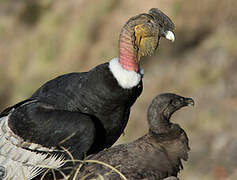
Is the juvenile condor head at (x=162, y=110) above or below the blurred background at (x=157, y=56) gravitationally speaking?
above

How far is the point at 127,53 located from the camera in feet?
27.7

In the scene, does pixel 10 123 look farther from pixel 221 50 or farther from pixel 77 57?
pixel 77 57

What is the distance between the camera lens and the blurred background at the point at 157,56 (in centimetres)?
1518

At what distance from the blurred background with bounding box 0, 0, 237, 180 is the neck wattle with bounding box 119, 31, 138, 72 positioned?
558cm

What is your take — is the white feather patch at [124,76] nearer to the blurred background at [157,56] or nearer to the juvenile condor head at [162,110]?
the juvenile condor head at [162,110]

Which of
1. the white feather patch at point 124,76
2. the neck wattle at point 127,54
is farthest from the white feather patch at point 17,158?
the neck wattle at point 127,54

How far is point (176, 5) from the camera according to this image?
18750mm

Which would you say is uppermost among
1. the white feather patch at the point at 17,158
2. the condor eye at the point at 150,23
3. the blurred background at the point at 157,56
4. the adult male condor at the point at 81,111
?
the condor eye at the point at 150,23

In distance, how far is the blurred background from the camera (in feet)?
49.8

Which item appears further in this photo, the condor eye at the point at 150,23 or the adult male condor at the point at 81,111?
the condor eye at the point at 150,23

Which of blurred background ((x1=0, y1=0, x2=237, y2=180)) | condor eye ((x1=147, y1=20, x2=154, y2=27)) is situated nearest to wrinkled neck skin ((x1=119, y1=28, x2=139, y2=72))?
condor eye ((x1=147, y1=20, x2=154, y2=27))

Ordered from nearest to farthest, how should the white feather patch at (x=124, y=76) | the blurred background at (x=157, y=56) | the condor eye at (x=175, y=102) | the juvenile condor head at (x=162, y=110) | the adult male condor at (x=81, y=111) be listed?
the adult male condor at (x=81, y=111), the juvenile condor head at (x=162, y=110), the white feather patch at (x=124, y=76), the condor eye at (x=175, y=102), the blurred background at (x=157, y=56)

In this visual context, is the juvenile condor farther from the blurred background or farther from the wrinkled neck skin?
the blurred background

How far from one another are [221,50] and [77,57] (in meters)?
4.92
